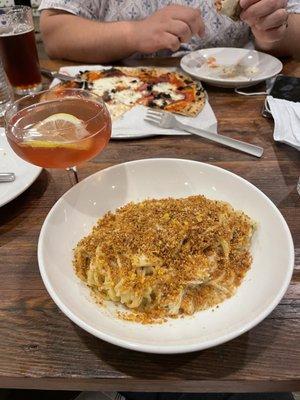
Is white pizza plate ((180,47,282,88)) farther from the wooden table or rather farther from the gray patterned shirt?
the wooden table

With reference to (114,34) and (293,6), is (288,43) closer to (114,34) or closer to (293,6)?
(293,6)

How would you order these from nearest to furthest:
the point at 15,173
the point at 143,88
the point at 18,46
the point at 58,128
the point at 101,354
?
the point at 101,354
the point at 58,128
the point at 15,173
the point at 18,46
the point at 143,88

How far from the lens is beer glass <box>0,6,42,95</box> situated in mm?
1501

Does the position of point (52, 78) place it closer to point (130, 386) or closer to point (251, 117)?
point (251, 117)

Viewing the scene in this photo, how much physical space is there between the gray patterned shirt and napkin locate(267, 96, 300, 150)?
2.83 ft

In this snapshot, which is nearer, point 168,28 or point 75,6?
point 168,28

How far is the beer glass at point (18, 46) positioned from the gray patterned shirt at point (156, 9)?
492 mm

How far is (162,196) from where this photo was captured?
1013 mm

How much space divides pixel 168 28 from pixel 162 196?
103 cm

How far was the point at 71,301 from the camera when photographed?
69 cm

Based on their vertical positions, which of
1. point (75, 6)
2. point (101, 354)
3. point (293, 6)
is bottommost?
point (101, 354)

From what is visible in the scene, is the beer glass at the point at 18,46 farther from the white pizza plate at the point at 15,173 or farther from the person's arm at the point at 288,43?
the person's arm at the point at 288,43

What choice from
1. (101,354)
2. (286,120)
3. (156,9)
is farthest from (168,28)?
(101,354)

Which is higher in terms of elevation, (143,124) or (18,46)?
Answer: (18,46)
